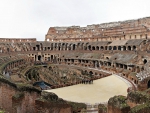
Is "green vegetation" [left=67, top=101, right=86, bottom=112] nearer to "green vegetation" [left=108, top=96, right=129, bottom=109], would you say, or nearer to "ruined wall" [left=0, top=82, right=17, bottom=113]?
"ruined wall" [left=0, top=82, right=17, bottom=113]

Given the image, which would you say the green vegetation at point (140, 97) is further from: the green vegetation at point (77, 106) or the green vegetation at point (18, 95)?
the green vegetation at point (18, 95)

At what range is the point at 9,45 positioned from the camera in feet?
159

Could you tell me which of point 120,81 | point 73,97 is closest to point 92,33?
point 120,81

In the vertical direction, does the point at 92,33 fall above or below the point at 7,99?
above

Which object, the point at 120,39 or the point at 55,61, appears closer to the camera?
the point at 120,39

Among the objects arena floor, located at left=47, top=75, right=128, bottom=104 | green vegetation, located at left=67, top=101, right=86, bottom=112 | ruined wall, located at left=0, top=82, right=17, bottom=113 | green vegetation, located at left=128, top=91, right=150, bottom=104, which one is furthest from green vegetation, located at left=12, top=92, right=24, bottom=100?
arena floor, located at left=47, top=75, right=128, bottom=104

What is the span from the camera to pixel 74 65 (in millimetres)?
44188

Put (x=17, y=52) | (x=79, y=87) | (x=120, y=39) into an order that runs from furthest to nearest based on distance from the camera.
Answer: (x=17, y=52) → (x=120, y=39) → (x=79, y=87)

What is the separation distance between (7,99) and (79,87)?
1310 cm

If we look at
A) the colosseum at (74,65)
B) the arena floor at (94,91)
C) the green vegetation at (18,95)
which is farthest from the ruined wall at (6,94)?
the arena floor at (94,91)

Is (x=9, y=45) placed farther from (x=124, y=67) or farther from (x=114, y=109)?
(x=114, y=109)

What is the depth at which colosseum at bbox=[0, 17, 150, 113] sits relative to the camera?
37.3 feet

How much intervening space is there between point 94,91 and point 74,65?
22.6 metres

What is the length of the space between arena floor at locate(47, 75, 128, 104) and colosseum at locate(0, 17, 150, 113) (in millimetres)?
1034
